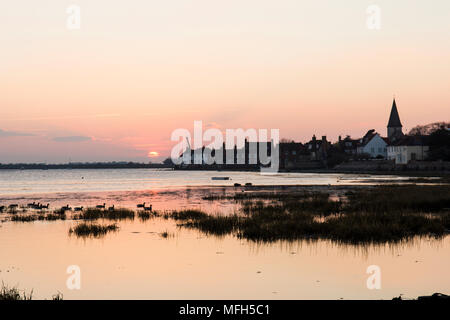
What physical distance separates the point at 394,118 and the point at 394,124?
285cm

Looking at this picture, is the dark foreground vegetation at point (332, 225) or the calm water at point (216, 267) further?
the dark foreground vegetation at point (332, 225)

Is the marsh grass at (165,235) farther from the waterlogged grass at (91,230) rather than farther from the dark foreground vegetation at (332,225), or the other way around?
the waterlogged grass at (91,230)

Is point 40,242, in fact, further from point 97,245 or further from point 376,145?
point 376,145

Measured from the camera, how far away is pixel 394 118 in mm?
197375

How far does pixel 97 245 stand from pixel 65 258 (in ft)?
9.77

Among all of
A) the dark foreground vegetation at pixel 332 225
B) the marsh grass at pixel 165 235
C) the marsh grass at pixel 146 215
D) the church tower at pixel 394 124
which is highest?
the church tower at pixel 394 124

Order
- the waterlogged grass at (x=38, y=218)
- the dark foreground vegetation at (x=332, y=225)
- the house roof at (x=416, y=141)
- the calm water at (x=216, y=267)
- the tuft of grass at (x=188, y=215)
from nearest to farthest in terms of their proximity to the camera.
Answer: the calm water at (x=216, y=267) → the dark foreground vegetation at (x=332, y=225) → the tuft of grass at (x=188, y=215) → the waterlogged grass at (x=38, y=218) → the house roof at (x=416, y=141)

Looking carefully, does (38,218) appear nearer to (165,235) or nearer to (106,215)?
(106,215)

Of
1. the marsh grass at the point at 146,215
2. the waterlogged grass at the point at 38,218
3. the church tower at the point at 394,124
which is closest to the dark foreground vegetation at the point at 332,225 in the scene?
the marsh grass at the point at 146,215

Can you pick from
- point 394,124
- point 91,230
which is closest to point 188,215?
point 91,230

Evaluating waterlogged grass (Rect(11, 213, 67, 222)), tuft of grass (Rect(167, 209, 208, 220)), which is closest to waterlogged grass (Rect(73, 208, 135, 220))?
waterlogged grass (Rect(11, 213, 67, 222))

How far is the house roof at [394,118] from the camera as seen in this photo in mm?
196038

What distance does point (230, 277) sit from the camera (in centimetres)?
1747
